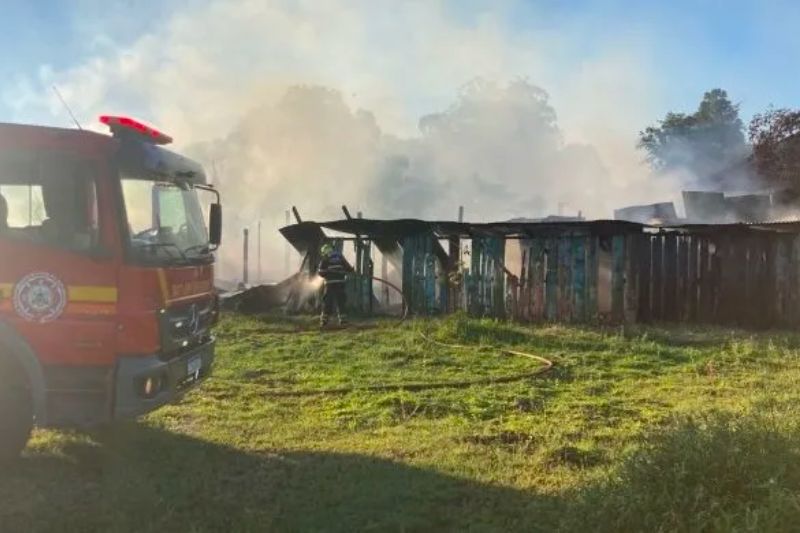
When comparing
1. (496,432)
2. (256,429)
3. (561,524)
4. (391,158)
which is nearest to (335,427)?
(256,429)

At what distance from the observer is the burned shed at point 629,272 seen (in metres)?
14.0

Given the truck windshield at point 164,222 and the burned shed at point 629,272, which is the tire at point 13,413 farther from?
the burned shed at point 629,272

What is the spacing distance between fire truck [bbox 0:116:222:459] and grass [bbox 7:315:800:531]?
530 millimetres

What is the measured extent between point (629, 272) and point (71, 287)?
37.3ft

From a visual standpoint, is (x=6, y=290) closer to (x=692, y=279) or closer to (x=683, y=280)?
(x=683, y=280)

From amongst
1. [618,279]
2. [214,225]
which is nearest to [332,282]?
[618,279]

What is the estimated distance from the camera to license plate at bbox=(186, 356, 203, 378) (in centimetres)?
552

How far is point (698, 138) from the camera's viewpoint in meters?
43.2

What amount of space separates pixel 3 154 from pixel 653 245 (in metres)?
12.3

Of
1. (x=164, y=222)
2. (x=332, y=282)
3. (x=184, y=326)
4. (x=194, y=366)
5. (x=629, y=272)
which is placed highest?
(x=164, y=222)


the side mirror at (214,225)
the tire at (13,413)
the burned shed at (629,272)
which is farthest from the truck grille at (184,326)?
the burned shed at (629,272)

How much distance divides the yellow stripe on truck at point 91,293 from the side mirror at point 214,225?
1362 mm

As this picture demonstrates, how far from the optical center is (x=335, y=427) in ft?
21.0

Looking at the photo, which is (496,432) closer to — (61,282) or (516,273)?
(61,282)
